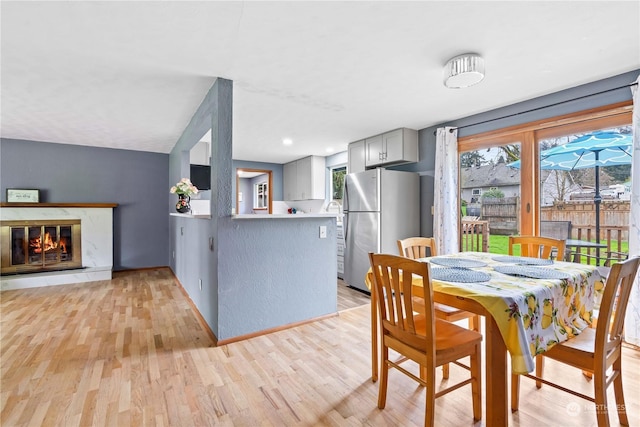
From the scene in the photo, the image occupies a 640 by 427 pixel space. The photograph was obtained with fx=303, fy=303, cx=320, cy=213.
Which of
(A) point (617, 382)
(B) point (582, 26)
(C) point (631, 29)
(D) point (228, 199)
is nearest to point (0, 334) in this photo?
(D) point (228, 199)

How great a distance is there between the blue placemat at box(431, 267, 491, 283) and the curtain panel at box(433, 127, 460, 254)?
1.87m

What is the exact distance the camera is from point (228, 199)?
8.21 feet

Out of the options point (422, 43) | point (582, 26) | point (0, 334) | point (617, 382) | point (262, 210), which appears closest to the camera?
point (617, 382)

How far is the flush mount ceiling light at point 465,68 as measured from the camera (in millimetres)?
2131

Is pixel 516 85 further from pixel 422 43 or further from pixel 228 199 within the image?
pixel 228 199

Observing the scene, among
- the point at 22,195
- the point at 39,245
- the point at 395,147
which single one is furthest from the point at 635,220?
the point at 22,195

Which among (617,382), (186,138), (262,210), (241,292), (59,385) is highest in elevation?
(186,138)

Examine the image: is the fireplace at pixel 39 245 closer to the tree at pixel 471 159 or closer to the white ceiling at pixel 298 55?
the white ceiling at pixel 298 55

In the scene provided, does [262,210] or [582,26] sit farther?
[262,210]

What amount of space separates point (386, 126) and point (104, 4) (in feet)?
10.3

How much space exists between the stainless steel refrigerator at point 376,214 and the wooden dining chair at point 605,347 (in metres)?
2.40

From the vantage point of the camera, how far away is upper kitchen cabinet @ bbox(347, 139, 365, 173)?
4.69 metres

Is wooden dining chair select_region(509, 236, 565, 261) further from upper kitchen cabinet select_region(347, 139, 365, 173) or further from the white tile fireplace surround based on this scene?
the white tile fireplace surround

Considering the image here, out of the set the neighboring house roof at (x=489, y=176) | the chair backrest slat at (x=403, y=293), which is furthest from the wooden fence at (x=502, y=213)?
the chair backrest slat at (x=403, y=293)
